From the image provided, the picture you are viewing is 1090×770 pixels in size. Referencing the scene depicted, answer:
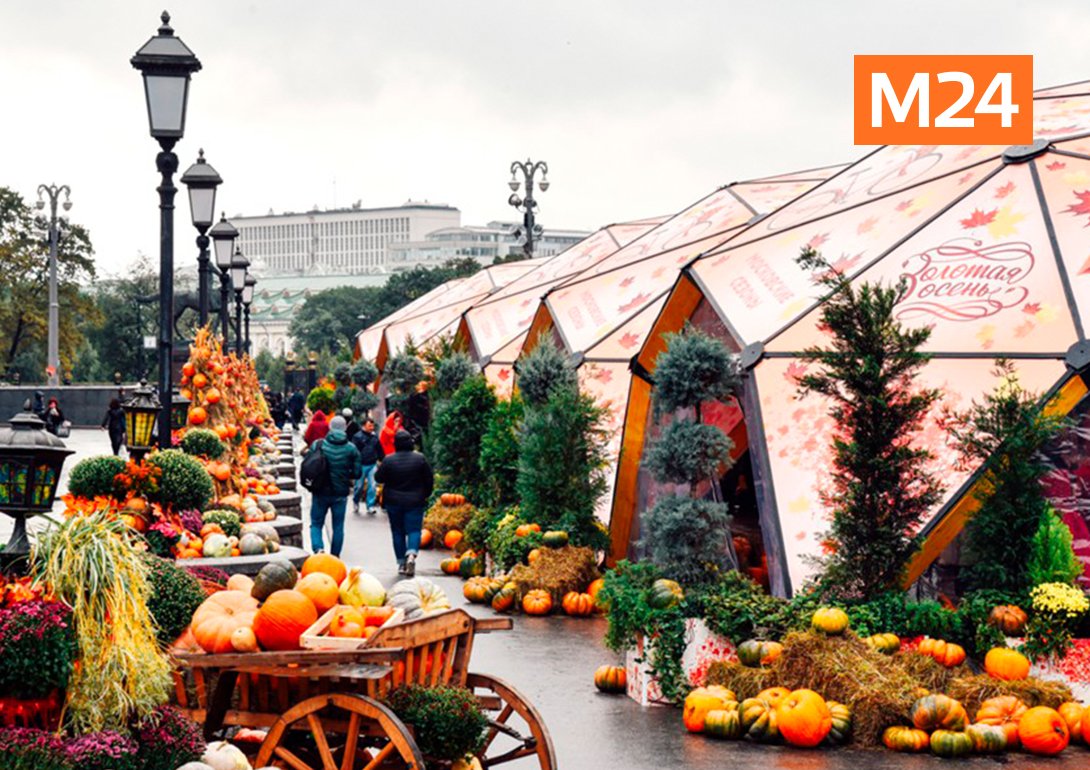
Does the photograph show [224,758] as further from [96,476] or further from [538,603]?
[538,603]

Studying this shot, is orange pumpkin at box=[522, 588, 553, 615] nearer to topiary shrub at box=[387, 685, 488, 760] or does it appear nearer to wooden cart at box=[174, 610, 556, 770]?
wooden cart at box=[174, 610, 556, 770]

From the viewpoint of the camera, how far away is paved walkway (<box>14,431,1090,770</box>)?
10.1 metres

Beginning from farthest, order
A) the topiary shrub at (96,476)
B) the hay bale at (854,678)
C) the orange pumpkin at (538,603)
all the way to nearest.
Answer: the orange pumpkin at (538,603) → the topiary shrub at (96,476) → the hay bale at (854,678)

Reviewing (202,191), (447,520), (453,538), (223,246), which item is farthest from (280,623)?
(223,246)

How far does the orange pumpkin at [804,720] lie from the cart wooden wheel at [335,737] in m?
Answer: 3.57

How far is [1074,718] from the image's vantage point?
10.7 metres

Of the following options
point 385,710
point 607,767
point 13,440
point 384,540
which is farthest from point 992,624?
point 384,540

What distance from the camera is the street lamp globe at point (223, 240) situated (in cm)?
2820

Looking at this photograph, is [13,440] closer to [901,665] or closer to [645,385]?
[901,665]

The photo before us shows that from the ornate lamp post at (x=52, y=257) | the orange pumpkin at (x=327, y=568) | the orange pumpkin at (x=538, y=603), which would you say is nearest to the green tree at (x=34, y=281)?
the ornate lamp post at (x=52, y=257)

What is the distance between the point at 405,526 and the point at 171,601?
10.2 meters

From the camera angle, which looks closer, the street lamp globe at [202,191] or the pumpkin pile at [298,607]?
the pumpkin pile at [298,607]

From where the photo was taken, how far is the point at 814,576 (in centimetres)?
1218

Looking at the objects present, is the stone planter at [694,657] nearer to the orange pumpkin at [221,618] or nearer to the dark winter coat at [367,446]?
the orange pumpkin at [221,618]
